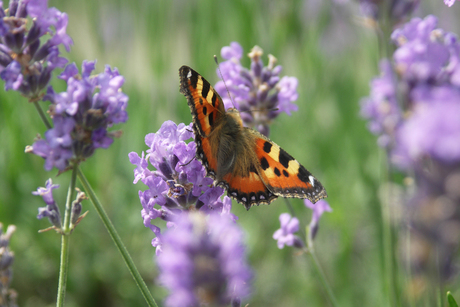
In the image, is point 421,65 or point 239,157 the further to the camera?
point 239,157

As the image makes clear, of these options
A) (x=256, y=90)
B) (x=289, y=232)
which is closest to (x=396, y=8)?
(x=256, y=90)

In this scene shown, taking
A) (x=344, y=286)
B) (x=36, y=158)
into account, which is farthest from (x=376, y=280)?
(x=36, y=158)

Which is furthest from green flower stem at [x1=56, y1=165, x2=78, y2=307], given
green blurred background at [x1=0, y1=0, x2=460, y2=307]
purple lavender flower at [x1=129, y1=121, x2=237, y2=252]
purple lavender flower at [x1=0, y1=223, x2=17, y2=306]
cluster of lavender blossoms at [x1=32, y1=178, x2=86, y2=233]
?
green blurred background at [x1=0, y1=0, x2=460, y2=307]

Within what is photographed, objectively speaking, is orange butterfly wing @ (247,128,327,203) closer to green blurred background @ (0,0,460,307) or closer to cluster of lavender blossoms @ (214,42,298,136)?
cluster of lavender blossoms @ (214,42,298,136)

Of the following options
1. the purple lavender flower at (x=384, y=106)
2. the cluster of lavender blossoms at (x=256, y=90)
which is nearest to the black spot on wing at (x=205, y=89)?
the cluster of lavender blossoms at (x=256, y=90)

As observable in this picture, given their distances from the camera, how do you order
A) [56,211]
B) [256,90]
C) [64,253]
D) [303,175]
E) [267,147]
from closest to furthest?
[64,253], [56,211], [303,175], [267,147], [256,90]

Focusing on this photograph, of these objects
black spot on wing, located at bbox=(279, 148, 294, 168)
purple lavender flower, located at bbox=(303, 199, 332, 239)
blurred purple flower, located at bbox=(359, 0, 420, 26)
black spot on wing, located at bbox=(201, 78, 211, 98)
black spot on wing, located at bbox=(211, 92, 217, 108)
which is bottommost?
purple lavender flower, located at bbox=(303, 199, 332, 239)

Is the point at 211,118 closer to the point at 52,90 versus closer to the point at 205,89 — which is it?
the point at 205,89
